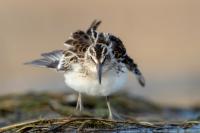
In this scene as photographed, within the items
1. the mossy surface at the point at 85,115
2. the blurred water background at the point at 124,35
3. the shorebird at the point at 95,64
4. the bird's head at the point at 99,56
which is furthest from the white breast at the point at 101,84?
the blurred water background at the point at 124,35

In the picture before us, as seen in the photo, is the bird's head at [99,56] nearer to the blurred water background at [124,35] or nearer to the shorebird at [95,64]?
the shorebird at [95,64]

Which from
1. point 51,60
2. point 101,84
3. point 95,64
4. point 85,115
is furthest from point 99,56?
point 51,60

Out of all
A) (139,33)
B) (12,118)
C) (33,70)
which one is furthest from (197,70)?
(12,118)

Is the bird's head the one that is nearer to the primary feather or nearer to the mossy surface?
the primary feather

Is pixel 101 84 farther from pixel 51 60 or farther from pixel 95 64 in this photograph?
pixel 51 60

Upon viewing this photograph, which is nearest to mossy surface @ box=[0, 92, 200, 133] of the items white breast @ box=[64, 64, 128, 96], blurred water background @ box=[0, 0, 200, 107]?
white breast @ box=[64, 64, 128, 96]

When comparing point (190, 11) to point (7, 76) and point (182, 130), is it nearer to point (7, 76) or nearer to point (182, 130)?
point (7, 76)
